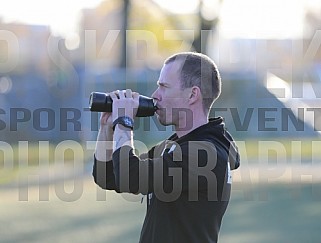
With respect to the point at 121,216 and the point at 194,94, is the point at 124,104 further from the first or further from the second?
the point at 121,216

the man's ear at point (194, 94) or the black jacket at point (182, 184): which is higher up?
the man's ear at point (194, 94)

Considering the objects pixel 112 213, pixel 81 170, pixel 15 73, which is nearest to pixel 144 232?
pixel 112 213

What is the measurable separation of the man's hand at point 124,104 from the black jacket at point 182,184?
0.65 ft

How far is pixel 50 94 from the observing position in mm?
23078

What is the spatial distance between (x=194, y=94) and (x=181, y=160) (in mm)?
301

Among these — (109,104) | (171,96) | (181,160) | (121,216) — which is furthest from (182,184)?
(121,216)

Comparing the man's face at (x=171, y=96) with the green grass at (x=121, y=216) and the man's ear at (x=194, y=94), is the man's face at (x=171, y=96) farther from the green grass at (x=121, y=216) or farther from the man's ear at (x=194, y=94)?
the green grass at (x=121, y=216)

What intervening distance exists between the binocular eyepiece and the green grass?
4647mm

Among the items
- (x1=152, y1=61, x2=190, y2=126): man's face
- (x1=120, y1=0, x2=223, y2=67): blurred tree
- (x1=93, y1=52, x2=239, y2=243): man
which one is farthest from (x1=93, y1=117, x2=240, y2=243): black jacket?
(x1=120, y1=0, x2=223, y2=67): blurred tree

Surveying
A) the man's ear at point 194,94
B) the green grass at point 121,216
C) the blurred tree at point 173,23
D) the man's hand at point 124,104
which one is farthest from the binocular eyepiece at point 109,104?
the blurred tree at point 173,23

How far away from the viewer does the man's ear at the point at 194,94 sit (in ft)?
10.5

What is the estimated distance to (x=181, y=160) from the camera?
10.1 feet

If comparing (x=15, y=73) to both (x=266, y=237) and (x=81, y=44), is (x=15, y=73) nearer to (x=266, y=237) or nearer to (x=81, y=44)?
(x=81, y=44)

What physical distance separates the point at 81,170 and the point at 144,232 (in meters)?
11.3
